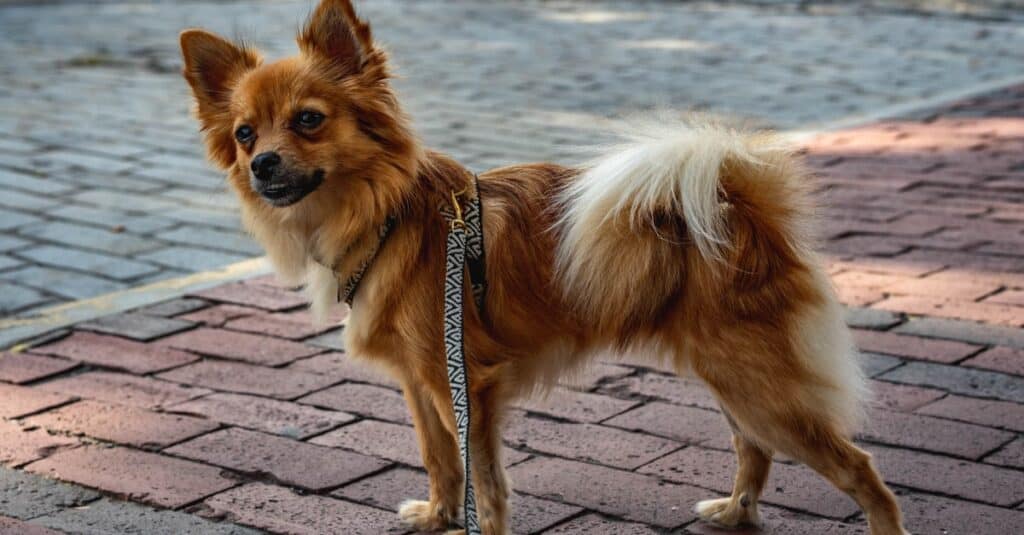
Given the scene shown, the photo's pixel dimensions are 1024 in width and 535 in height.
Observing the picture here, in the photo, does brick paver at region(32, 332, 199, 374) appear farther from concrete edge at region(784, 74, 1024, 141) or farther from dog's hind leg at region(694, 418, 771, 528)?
concrete edge at region(784, 74, 1024, 141)

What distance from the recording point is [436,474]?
12.1 ft

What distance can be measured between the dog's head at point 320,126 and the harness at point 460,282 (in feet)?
0.50

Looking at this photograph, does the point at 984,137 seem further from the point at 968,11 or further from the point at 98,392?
the point at 968,11

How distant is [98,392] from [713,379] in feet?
7.83

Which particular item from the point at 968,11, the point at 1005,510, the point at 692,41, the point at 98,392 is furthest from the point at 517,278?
the point at 968,11

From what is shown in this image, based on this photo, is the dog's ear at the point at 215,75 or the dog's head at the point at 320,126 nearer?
the dog's head at the point at 320,126

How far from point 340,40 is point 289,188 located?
1.44 feet

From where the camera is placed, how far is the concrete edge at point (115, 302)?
206 inches

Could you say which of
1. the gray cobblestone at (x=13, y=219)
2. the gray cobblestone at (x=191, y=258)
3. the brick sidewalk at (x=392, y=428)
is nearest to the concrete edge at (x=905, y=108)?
the brick sidewalk at (x=392, y=428)

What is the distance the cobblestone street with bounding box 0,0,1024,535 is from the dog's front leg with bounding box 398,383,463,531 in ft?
Answer: 0.29

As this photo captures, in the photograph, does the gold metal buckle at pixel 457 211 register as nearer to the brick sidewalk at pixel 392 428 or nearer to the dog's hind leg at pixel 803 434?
the dog's hind leg at pixel 803 434

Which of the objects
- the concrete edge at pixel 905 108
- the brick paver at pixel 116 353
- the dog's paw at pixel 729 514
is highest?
the concrete edge at pixel 905 108

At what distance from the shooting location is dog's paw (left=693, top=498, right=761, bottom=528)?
3.60 m

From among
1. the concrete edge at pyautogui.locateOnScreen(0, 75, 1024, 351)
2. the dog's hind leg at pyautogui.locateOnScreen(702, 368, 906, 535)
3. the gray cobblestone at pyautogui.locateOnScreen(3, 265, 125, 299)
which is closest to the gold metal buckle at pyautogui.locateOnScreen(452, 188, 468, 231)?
the dog's hind leg at pyautogui.locateOnScreen(702, 368, 906, 535)
